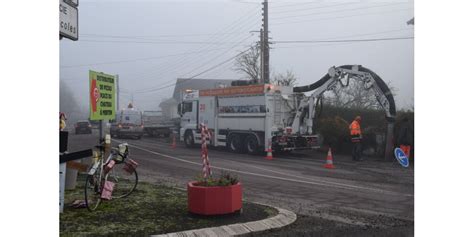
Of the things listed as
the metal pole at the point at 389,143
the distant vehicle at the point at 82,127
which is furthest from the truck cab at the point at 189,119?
the metal pole at the point at 389,143

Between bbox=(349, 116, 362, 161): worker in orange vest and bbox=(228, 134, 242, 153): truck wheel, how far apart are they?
1.29 meters

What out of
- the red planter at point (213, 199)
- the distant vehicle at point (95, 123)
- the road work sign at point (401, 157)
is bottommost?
the red planter at point (213, 199)

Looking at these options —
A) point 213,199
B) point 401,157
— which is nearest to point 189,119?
point 213,199

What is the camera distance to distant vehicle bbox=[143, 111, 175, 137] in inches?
200

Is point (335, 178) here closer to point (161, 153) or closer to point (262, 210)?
point (262, 210)

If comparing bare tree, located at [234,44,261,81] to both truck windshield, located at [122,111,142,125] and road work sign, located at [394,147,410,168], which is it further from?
road work sign, located at [394,147,410,168]

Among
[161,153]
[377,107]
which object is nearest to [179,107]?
[161,153]

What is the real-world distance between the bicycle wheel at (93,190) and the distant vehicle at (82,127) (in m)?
0.99

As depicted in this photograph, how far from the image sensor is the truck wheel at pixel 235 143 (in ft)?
17.0

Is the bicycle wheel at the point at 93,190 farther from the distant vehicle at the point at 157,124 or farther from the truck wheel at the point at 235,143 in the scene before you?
the truck wheel at the point at 235,143

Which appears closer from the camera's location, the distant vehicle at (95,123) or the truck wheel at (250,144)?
the distant vehicle at (95,123)

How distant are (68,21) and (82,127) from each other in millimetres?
1031

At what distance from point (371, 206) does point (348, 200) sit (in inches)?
23.9

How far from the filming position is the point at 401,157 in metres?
4.99
